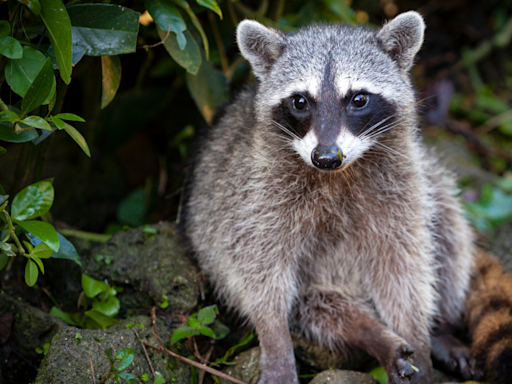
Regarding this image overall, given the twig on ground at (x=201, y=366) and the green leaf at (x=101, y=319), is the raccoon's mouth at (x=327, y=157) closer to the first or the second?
the twig on ground at (x=201, y=366)

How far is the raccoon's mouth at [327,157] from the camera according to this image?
90.1 inches

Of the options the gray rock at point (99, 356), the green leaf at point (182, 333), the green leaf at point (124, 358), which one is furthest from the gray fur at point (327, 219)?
the green leaf at point (124, 358)

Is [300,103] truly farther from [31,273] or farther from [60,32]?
[31,273]

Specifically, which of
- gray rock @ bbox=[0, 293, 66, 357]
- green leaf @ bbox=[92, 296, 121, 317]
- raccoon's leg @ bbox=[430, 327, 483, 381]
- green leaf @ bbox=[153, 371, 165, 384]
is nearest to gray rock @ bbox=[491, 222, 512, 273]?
raccoon's leg @ bbox=[430, 327, 483, 381]

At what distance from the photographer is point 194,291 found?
3074 mm

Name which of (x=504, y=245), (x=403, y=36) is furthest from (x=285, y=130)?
(x=504, y=245)

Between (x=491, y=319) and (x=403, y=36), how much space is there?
183 cm

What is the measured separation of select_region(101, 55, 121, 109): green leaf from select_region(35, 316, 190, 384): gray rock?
1.28m

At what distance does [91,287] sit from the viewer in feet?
9.50

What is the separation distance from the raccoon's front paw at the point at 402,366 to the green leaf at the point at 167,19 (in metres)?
2.09

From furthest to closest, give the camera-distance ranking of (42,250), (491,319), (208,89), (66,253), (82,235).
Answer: (208,89), (82,235), (491,319), (66,253), (42,250)

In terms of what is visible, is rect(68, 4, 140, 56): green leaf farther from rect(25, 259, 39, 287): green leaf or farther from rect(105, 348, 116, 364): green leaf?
rect(105, 348, 116, 364): green leaf

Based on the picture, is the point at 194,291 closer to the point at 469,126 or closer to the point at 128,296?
the point at 128,296

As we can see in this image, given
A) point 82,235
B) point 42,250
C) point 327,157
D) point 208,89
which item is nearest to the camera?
point 42,250
